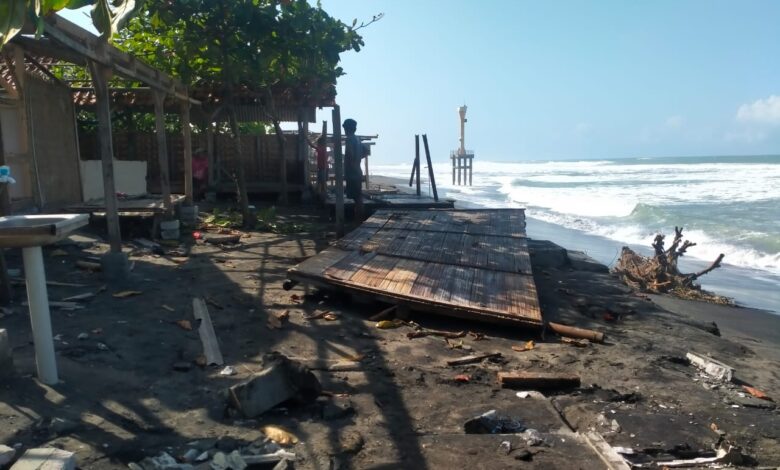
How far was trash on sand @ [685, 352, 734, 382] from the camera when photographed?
18.1ft

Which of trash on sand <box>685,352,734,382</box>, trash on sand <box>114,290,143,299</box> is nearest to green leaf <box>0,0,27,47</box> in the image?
trash on sand <box>114,290,143,299</box>

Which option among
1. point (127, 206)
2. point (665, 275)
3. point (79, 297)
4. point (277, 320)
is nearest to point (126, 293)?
point (79, 297)

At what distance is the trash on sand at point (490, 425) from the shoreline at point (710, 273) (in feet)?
29.9

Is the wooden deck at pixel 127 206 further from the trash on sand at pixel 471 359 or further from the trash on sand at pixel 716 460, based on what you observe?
the trash on sand at pixel 716 460

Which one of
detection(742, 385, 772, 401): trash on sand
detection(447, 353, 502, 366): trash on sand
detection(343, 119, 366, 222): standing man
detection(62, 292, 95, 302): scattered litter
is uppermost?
detection(343, 119, 366, 222): standing man

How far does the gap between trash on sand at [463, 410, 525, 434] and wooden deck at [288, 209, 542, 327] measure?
2142 millimetres

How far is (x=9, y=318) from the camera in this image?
5.61 m

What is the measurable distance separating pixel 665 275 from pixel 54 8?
12082mm

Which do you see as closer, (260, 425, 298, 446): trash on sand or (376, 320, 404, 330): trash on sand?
(260, 425, 298, 446): trash on sand

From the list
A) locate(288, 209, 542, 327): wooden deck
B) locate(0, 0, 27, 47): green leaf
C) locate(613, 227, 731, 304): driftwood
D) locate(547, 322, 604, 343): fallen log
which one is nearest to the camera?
locate(0, 0, 27, 47): green leaf

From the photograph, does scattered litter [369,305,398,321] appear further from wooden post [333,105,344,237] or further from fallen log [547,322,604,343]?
wooden post [333,105,344,237]

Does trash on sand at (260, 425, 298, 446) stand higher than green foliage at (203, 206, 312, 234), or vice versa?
green foliage at (203, 206, 312, 234)

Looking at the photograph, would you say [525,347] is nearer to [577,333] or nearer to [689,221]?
[577,333]

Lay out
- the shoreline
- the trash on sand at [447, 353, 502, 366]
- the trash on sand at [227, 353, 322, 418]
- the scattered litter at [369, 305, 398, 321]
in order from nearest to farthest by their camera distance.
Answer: the trash on sand at [227, 353, 322, 418] < the trash on sand at [447, 353, 502, 366] < the scattered litter at [369, 305, 398, 321] < the shoreline
